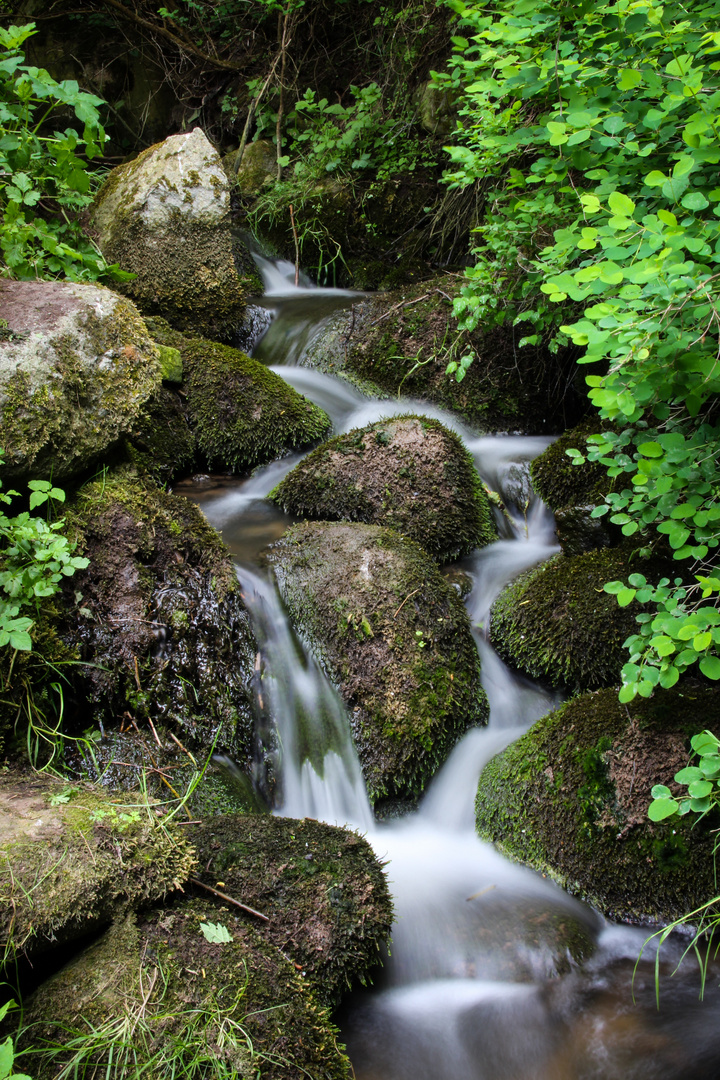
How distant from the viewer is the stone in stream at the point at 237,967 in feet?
5.52

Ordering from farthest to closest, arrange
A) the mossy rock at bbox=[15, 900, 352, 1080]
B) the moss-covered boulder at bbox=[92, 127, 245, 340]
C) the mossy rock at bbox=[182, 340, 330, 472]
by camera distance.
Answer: the moss-covered boulder at bbox=[92, 127, 245, 340] → the mossy rock at bbox=[182, 340, 330, 472] → the mossy rock at bbox=[15, 900, 352, 1080]

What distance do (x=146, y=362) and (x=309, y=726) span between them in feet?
6.40

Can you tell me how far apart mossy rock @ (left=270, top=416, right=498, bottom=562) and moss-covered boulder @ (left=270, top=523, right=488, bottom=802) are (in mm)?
374

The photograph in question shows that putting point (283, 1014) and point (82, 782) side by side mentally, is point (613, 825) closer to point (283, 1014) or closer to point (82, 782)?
point (283, 1014)

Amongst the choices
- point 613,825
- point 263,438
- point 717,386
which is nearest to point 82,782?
point 613,825

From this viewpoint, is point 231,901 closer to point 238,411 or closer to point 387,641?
point 387,641

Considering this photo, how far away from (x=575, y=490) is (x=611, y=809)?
2.00 metres

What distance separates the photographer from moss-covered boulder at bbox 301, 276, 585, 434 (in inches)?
199

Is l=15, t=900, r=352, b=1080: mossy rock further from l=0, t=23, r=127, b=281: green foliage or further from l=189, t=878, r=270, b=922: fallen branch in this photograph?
l=0, t=23, r=127, b=281: green foliage

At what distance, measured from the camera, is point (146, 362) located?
137 inches

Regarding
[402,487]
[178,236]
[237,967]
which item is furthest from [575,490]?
[178,236]

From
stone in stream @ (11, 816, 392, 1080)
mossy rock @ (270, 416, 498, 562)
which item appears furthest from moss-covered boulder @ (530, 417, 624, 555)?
stone in stream @ (11, 816, 392, 1080)

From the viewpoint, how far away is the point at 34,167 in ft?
11.2

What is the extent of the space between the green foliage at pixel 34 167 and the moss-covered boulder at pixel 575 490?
8.86ft
